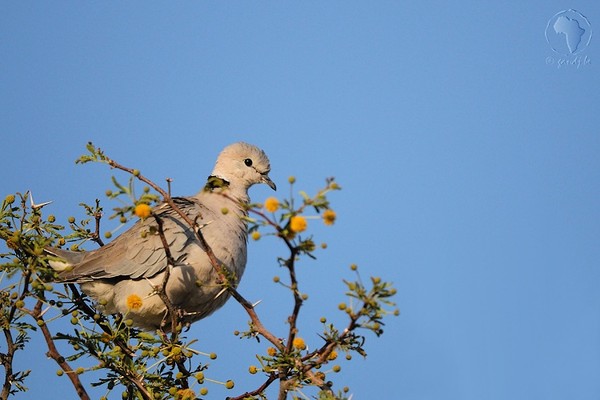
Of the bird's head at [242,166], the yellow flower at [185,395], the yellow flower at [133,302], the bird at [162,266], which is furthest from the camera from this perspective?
the bird's head at [242,166]

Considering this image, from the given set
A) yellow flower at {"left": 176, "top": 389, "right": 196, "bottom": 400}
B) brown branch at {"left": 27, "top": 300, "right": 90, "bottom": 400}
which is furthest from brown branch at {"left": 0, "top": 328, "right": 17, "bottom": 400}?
yellow flower at {"left": 176, "top": 389, "right": 196, "bottom": 400}

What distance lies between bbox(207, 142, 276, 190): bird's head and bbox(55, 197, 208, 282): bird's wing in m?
0.95

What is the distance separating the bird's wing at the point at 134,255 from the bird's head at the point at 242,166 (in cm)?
95

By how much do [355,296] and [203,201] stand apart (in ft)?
9.59

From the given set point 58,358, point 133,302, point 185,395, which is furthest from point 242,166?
point 185,395

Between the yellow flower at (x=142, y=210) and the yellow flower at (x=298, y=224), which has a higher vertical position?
the yellow flower at (x=142, y=210)

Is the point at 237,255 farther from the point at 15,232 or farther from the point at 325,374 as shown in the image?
the point at 325,374

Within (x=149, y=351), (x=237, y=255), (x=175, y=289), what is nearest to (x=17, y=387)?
(x=149, y=351)

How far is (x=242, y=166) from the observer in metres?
6.30

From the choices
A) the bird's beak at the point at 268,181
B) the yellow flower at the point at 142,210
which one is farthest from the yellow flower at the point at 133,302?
the bird's beak at the point at 268,181

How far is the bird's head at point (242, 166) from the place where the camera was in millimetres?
6273

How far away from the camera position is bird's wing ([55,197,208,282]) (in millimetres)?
5102

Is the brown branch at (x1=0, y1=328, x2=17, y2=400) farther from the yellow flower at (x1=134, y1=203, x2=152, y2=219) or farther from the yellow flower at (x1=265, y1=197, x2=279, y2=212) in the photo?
the yellow flower at (x1=265, y1=197, x2=279, y2=212)

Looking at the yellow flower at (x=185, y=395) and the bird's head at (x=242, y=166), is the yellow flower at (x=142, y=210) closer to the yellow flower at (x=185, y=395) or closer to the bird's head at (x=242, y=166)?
the yellow flower at (x=185, y=395)
